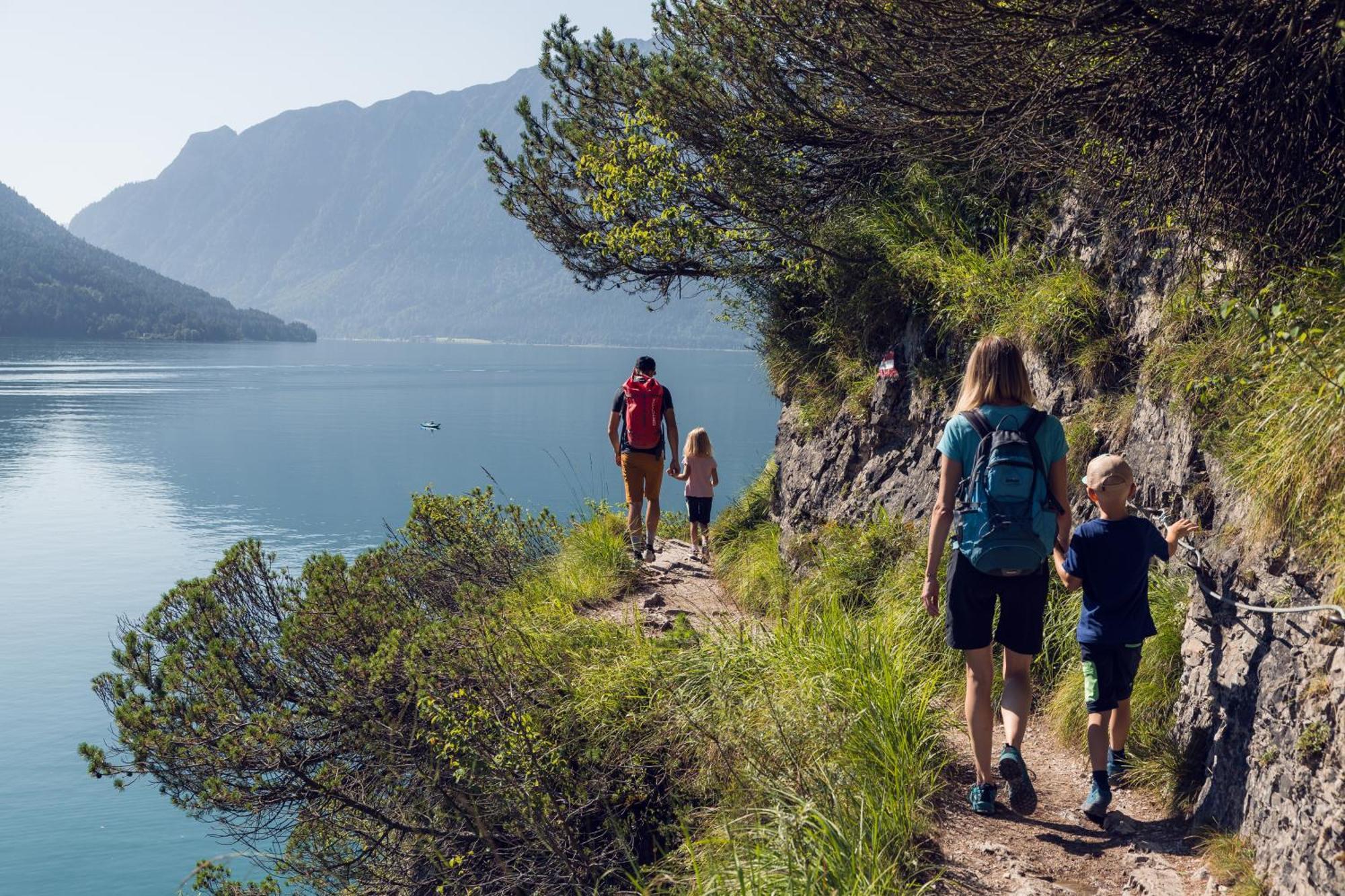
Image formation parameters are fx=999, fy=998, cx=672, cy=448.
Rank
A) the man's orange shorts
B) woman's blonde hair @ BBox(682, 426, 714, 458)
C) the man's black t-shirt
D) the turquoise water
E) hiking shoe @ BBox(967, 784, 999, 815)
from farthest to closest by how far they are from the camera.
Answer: the turquoise water < woman's blonde hair @ BBox(682, 426, 714, 458) < the man's orange shorts < the man's black t-shirt < hiking shoe @ BBox(967, 784, 999, 815)

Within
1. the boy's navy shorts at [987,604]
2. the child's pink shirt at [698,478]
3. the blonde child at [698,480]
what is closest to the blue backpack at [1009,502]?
the boy's navy shorts at [987,604]

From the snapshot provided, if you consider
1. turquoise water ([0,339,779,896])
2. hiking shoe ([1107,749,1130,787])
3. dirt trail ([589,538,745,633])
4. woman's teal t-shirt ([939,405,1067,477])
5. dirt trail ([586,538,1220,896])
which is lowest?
turquoise water ([0,339,779,896])

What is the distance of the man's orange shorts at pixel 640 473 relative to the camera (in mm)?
10188

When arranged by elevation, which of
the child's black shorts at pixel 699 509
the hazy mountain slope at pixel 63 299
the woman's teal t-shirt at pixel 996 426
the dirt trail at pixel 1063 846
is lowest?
the dirt trail at pixel 1063 846

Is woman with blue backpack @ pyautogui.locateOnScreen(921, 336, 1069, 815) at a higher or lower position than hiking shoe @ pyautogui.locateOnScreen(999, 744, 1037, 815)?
higher

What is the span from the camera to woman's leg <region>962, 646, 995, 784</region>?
4.41 m

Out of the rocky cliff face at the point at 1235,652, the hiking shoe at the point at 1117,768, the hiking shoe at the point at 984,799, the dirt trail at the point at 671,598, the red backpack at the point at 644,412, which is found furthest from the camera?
the red backpack at the point at 644,412

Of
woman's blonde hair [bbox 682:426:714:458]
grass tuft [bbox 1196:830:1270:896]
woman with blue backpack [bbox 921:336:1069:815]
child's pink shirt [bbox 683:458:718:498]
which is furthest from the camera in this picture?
woman's blonde hair [bbox 682:426:714:458]

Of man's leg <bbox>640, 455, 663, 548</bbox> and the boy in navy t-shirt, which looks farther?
man's leg <bbox>640, 455, 663, 548</bbox>

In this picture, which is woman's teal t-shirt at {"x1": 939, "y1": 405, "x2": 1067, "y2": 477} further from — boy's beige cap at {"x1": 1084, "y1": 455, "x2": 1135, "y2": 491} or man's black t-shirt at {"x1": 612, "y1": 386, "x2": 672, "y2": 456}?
man's black t-shirt at {"x1": 612, "y1": 386, "x2": 672, "y2": 456}

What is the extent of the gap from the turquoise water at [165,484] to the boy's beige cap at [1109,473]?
8530mm

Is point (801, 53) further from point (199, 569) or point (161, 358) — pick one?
point (161, 358)

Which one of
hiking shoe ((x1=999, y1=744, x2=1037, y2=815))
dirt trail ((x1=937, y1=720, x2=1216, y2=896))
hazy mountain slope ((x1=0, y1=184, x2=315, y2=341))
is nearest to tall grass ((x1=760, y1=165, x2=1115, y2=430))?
dirt trail ((x1=937, y1=720, x2=1216, y2=896))

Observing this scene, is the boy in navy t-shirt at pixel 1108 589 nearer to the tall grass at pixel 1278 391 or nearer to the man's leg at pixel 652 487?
the tall grass at pixel 1278 391
